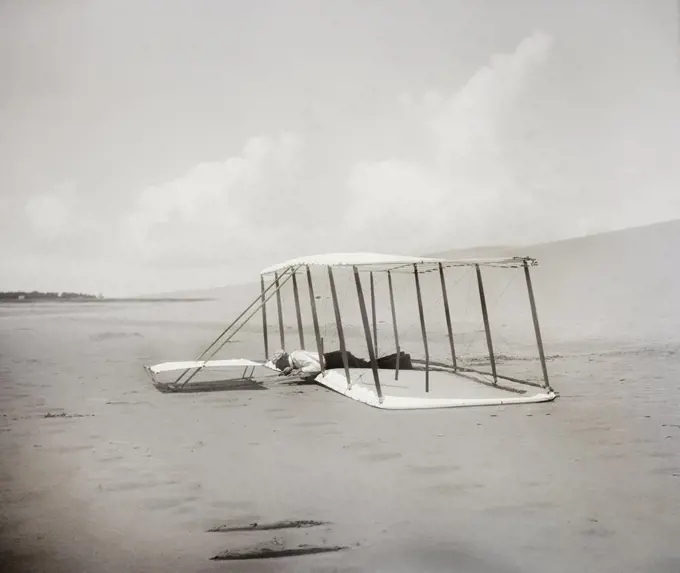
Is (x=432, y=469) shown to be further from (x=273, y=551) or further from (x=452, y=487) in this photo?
(x=273, y=551)

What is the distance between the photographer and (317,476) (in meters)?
3.17

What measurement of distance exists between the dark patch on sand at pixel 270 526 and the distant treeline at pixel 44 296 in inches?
66.3

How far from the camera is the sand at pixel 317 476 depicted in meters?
2.68

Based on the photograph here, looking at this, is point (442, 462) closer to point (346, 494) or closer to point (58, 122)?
point (346, 494)

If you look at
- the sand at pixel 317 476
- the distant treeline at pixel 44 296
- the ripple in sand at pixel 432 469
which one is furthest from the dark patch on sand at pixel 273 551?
the distant treeline at pixel 44 296

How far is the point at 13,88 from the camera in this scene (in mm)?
3373

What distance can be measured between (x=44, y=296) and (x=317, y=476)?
1.83m

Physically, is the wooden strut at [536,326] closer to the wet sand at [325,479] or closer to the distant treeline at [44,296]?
the wet sand at [325,479]

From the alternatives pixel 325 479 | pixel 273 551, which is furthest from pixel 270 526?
pixel 325 479

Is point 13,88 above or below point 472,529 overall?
above

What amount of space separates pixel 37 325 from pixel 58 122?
117 centimetres

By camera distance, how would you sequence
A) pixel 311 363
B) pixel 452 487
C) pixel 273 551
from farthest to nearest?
pixel 311 363
pixel 452 487
pixel 273 551

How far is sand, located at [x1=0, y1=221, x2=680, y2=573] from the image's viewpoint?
8.80 ft

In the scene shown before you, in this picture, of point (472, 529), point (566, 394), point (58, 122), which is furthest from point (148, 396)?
point (566, 394)
